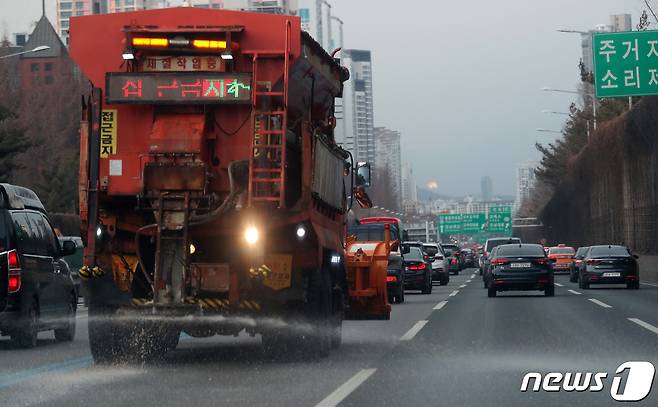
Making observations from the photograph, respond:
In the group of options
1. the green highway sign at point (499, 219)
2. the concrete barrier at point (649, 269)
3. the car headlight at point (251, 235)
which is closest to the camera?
the car headlight at point (251, 235)

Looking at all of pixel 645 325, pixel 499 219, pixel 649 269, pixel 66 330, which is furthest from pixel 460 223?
pixel 66 330

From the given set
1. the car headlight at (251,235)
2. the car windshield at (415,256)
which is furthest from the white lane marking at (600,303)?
the car headlight at (251,235)

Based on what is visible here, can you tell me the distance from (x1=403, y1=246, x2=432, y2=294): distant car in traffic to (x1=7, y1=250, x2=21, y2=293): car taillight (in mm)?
22024

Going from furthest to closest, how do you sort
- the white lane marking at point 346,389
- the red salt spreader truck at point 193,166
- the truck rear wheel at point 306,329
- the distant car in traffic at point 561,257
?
the distant car in traffic at point 561,257, the truck rear wheel at point 306,329, the red salt spreader truck at point 193,166, the white lane marking at point 346,389

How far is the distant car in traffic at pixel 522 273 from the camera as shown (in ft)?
114

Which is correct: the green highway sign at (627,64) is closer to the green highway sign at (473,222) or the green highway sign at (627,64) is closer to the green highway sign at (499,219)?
the green highway sign at (499,219)

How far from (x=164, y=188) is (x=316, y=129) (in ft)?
6.80

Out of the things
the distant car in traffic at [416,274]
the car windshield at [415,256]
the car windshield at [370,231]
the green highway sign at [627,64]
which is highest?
the green highway sign at [627,64]

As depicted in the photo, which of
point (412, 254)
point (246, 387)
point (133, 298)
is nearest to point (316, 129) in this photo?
point (133, 298)

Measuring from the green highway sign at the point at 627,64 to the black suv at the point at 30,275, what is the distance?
76.9ft

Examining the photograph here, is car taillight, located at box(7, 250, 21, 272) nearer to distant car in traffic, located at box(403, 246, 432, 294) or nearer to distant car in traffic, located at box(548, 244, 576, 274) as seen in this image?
distant car in traffic, located at box(403, 246, 432, 294)

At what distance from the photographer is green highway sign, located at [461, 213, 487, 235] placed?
416ft

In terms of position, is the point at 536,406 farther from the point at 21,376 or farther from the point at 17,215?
the point at 17,215

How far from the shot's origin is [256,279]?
47.7ft
